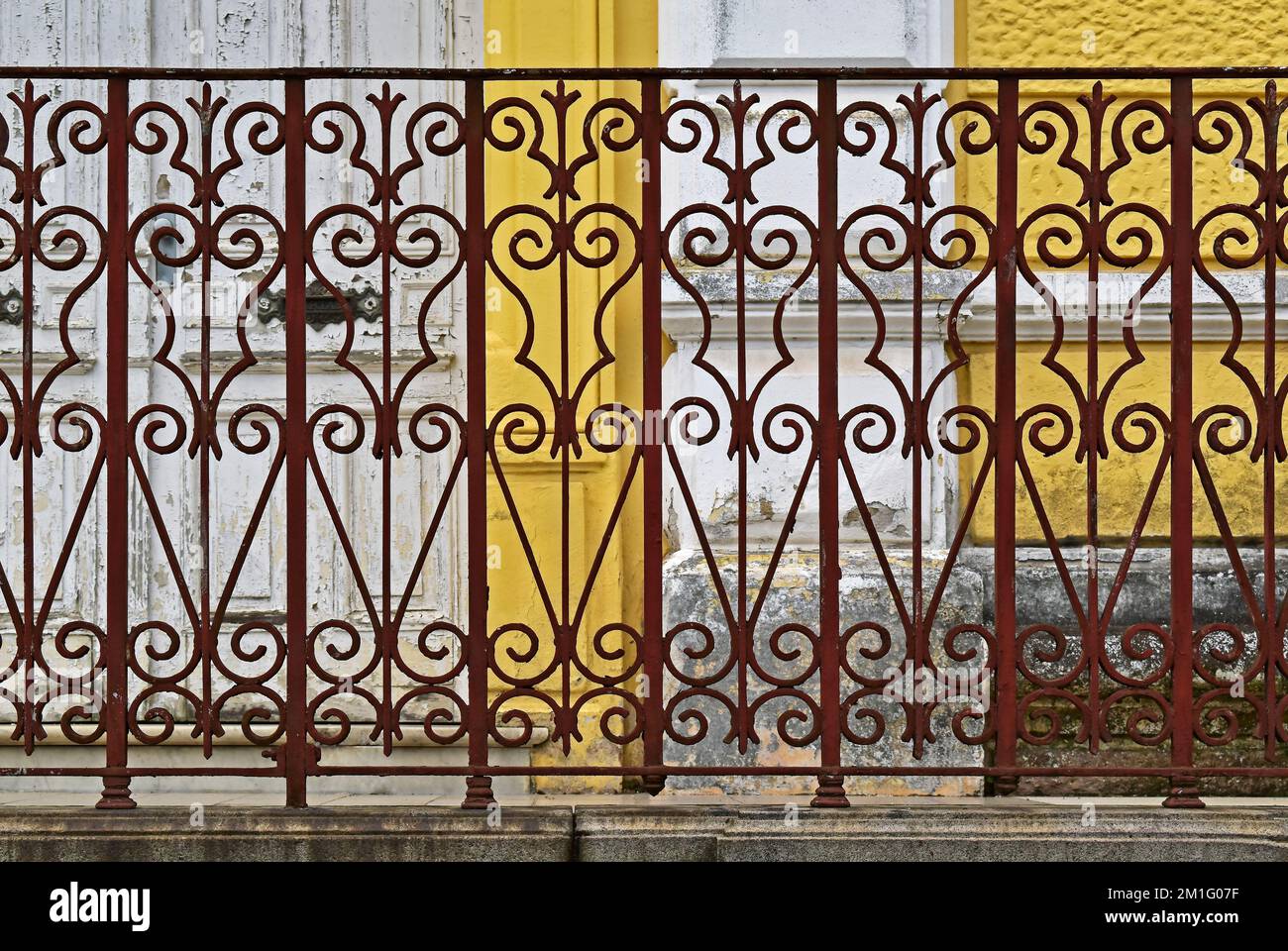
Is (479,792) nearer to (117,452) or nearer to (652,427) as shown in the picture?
(652,427)

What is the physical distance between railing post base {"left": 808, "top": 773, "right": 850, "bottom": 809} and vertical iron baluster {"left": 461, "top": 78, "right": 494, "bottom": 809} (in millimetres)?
748

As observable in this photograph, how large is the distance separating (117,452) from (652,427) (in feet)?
3.96

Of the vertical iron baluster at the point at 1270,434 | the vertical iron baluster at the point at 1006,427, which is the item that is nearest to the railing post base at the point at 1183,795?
the vertical iron baluster at the point at 1270,434

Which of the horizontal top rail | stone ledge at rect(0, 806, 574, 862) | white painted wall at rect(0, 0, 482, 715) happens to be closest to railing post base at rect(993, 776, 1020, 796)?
stone ledge at rect(0, 806, 574, 862)

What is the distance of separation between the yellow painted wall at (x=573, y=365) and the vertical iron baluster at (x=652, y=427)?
34.6 inches

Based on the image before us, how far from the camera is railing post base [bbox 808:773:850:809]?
335 centimetres

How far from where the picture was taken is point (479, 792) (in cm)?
333

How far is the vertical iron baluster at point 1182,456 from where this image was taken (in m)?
3.34

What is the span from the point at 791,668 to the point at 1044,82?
1792mm

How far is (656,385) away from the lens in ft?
10.9

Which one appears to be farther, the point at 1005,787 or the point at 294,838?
the point at 1005,787

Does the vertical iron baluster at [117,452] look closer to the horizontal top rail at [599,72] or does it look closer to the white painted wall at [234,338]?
the horizontal top rail at [599,72]

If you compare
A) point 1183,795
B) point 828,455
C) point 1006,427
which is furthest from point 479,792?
point 1183,795

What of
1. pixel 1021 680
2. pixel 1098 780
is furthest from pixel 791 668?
pixel 1098 780
